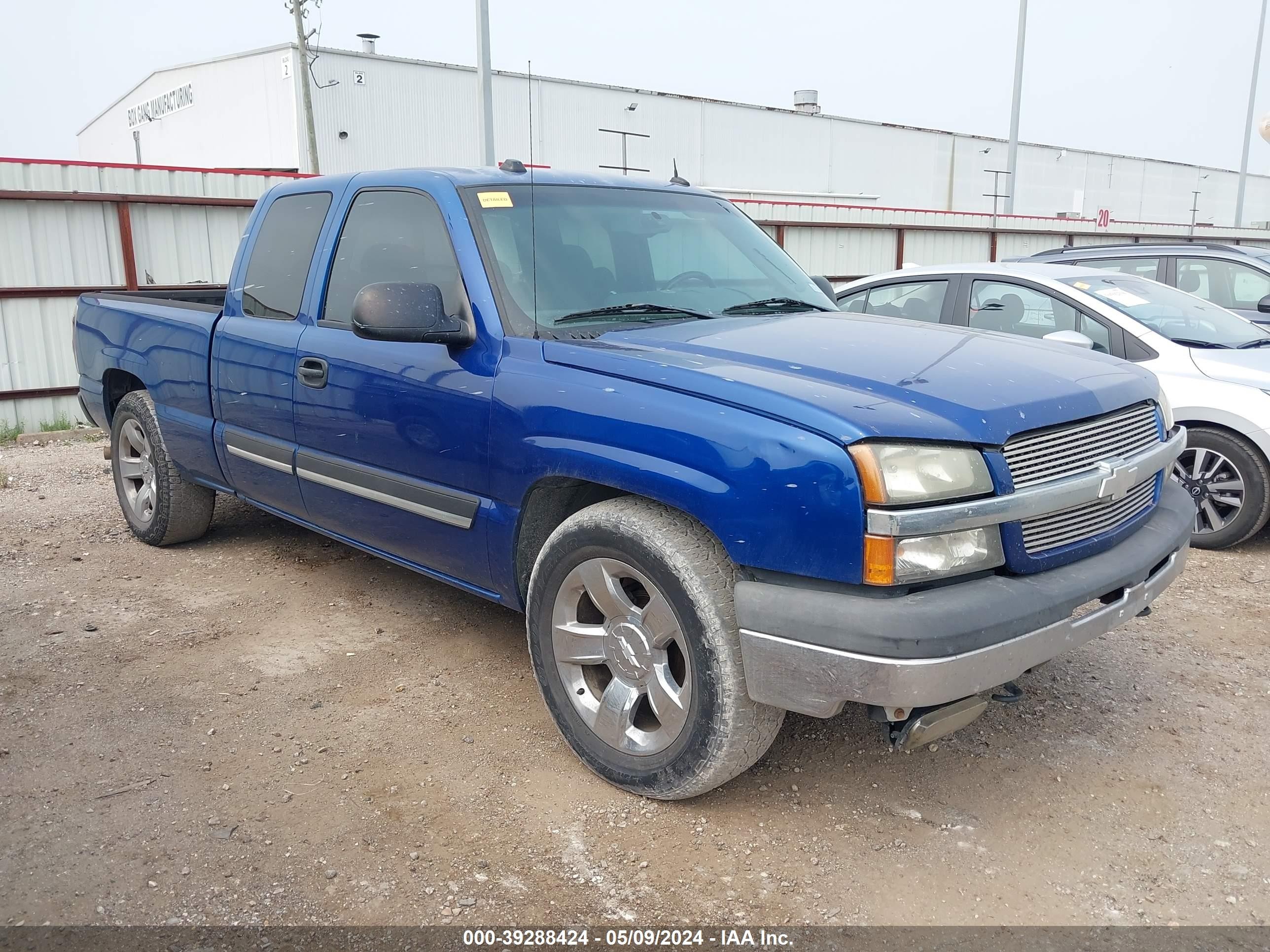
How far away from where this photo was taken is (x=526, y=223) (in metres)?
3.74

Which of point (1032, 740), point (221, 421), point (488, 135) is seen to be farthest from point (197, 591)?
point (488, 135)

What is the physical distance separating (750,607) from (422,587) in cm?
276

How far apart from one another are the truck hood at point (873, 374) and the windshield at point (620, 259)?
0.63 feet

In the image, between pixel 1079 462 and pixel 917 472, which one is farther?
pixel 1079 462

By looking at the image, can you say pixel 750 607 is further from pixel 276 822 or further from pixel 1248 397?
pixel 1248 397

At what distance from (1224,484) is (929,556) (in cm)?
401

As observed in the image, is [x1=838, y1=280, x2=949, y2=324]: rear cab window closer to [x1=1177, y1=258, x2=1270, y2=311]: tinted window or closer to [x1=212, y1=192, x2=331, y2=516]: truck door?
[x1=1177, y1=258, x2=1270, y2=311]: tinted window

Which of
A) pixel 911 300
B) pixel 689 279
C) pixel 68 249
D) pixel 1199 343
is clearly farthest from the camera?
pixel 68 249

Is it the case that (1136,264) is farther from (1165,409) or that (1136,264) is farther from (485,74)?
(485,74)

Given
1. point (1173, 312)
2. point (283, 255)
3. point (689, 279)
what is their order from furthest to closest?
point (1173, 312) → point (283, 255) → point (689, 279)

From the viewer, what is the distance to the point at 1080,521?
9.63 ft

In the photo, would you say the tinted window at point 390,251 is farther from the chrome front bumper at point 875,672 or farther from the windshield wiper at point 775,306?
the chrome front bumper at point 875,672

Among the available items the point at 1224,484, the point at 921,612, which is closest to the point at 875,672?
the point at 921,612

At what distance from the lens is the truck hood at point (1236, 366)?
5.59m
